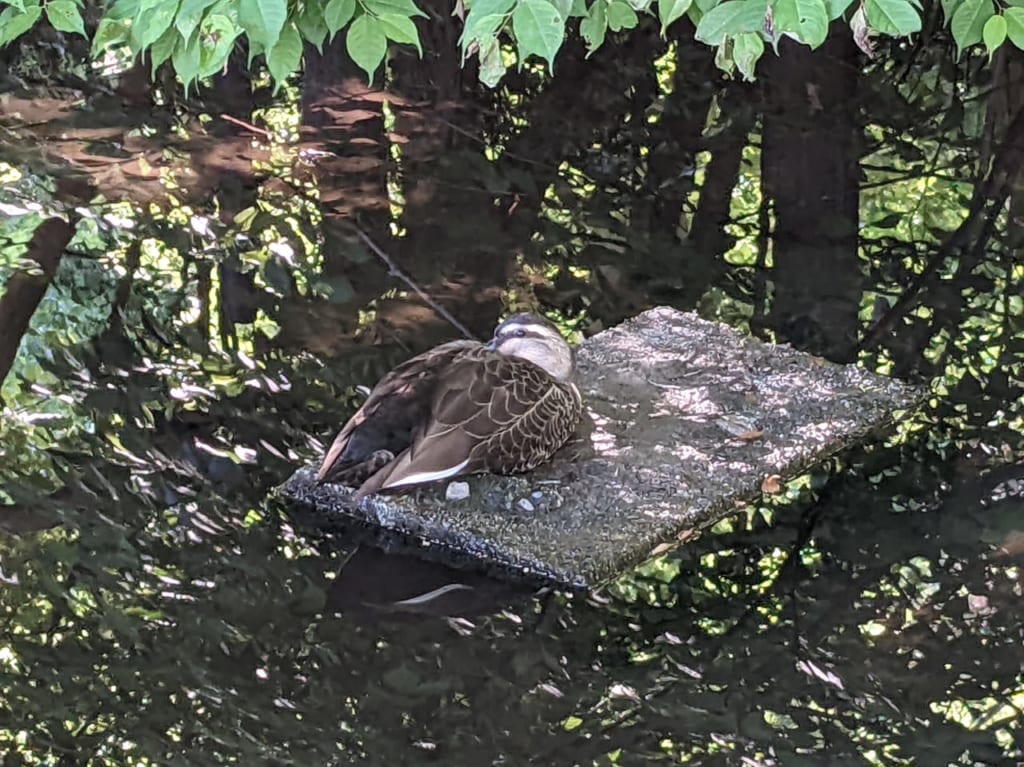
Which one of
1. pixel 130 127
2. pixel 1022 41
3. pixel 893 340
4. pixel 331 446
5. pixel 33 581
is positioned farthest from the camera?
pixel 130 127

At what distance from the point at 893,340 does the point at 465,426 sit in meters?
2.10

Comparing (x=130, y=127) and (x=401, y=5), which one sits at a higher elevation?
(x=130, y=127)

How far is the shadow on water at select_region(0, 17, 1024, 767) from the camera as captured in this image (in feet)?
12.6

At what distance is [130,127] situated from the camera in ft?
25.8

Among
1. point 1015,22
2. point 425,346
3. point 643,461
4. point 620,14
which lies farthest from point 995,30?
point 425,346

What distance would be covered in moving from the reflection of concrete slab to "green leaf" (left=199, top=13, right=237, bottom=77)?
5.44 ft

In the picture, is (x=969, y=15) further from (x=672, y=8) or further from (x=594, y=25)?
(x=594, y=25)

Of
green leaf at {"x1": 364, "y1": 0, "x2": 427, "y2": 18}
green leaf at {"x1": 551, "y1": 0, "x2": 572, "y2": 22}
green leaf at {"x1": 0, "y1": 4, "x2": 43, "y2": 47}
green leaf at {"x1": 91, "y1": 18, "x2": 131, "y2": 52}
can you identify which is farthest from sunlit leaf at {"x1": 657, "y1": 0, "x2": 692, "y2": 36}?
green leaf at {"x1": 0, "y1": 4, "x2": 43, "y2": 47}

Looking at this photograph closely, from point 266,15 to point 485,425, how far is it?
1.84 metres

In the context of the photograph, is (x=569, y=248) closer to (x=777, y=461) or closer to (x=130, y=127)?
(x=777, y=461)

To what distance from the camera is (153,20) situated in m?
3.19

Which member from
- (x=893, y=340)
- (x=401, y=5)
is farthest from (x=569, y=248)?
(x=401, y=5)

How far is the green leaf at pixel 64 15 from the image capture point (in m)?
4.01

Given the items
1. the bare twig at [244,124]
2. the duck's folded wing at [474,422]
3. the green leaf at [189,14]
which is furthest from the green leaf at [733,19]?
the bare twig at [244,124]
